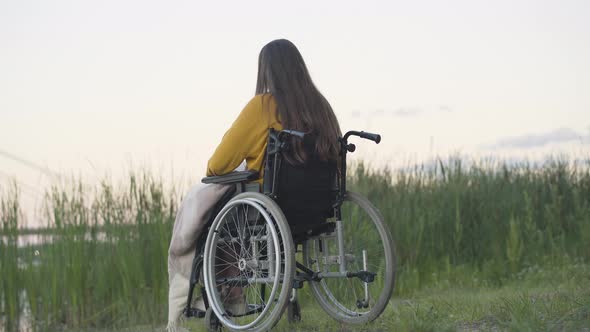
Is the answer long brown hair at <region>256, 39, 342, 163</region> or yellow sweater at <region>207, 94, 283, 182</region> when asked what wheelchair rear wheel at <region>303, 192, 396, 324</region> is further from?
yellow sweater at <region>207, 94, 283, 182</region>

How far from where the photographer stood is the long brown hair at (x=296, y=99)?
383 cm

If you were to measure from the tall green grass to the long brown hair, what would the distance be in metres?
2.73

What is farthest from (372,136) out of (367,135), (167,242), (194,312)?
(167,242)

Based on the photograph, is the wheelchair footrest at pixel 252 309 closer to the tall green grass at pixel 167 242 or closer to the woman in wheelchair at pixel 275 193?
the woman in wheelchair at pixel 275 193

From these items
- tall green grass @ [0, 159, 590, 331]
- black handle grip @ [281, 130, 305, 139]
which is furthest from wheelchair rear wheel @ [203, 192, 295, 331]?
tall green grass @ [0, 159, 590, 331]

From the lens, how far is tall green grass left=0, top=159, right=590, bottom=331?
6156mm

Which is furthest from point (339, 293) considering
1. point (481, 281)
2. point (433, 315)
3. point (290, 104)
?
point (481, 281)

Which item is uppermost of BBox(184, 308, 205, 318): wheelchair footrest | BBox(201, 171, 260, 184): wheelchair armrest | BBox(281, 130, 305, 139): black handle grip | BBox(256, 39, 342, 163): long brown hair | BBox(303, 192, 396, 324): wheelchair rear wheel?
BBox(256, 39, 342, 163): long brown hair

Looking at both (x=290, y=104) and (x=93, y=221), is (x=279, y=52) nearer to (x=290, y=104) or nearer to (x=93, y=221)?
(x=290, y=104)

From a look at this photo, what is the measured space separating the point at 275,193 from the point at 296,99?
51 centimetres

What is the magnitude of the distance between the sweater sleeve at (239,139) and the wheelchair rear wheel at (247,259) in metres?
0.20

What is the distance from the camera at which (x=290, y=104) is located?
3.86m

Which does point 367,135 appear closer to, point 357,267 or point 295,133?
point 295,133

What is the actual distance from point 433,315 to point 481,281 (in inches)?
133
